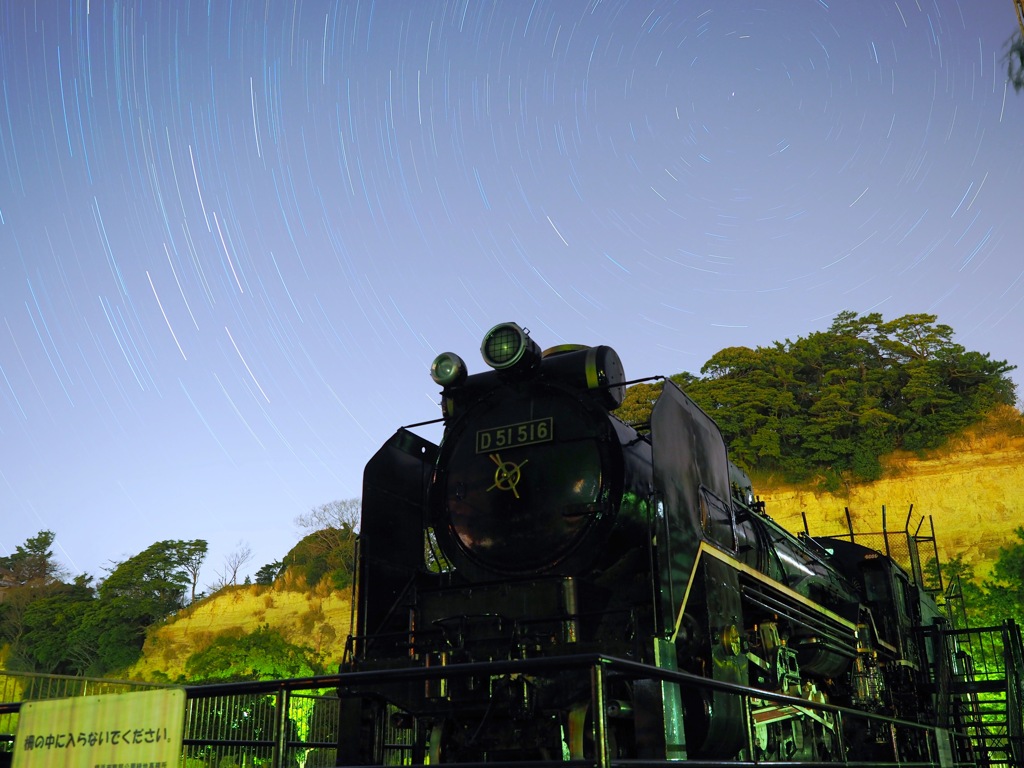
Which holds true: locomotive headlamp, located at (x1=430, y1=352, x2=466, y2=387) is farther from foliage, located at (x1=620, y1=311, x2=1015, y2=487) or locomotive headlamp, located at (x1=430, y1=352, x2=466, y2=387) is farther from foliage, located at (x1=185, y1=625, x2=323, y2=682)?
foliage, located at (x1=620, y1=311, x2=1015, y2=487)

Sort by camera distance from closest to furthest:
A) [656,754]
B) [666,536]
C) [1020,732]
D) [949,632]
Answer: [656,754]
[666,536]
[1020,732]
[949,632]

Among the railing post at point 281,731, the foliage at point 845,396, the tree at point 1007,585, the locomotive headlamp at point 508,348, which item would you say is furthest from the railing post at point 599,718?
the foliage at point 845,396

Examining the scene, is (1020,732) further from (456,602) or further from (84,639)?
(84,639)

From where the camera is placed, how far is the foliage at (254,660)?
3003 cm

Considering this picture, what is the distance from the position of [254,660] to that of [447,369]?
2730 centimetres

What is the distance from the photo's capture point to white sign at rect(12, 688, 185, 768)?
2914 mm

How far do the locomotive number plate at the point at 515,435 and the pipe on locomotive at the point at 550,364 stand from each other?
1.28 feet

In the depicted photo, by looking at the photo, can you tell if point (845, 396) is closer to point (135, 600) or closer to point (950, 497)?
point (950, 497)

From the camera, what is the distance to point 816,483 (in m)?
35.4

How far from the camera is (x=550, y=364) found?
21.7ft

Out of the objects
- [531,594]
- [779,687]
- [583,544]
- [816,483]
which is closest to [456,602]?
[531,594]

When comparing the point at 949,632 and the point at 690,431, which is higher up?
the point at 690,431

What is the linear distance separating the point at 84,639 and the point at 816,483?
125ft

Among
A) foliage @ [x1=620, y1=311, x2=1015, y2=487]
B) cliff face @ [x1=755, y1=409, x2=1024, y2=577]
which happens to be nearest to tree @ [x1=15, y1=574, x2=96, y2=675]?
foliage @ [x1=620, y1=311, x2=1015, y2=487]
